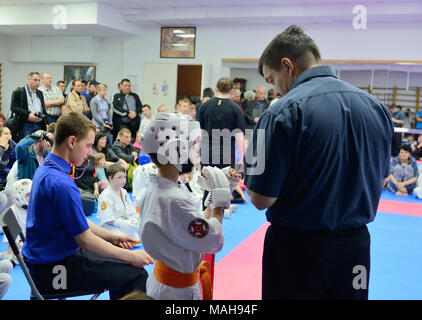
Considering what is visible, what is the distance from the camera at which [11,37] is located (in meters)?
15.0

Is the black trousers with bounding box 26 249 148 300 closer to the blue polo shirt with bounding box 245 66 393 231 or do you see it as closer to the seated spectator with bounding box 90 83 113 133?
the blue polo shirt with bounding box 245 66 393 231

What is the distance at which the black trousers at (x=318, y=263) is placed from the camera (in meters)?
1.60

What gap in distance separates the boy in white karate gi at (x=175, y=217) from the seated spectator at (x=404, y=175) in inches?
303

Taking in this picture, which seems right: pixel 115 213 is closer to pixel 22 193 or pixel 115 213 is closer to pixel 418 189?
pixel 22 193

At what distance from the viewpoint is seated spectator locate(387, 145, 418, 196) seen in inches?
337

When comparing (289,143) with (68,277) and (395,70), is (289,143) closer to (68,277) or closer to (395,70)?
(68,277)

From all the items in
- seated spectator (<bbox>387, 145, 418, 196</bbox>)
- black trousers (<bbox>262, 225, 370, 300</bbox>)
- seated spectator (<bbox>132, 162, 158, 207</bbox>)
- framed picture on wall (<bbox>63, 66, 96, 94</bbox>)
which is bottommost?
seated spectator (<bbox>387, 145, 418, 196</bbox>)

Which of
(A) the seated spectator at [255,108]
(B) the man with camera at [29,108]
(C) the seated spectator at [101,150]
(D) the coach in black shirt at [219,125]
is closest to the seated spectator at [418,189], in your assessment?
(A) the seated spectator at [255,108]

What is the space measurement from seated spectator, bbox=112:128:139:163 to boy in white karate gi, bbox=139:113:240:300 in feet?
18.6

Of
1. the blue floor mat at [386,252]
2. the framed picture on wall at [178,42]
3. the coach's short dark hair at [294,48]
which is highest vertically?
the framed picture on wall at [178,42]

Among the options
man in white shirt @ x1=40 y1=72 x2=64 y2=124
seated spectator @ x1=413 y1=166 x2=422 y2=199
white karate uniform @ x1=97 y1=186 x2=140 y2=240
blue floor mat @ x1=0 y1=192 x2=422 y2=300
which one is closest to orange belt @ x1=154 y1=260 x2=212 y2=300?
blue floor mat @ x1=0 y1=192 x2=422 y2=300

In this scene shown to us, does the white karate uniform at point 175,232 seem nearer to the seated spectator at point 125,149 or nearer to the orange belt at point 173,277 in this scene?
the orange belt at point 173,277
